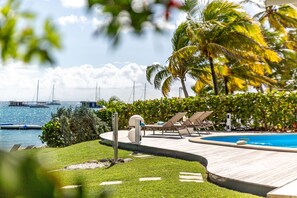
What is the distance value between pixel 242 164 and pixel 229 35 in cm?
1281

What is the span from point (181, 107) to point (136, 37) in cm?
1789

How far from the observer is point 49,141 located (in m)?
16.7

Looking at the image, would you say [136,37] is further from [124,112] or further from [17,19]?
[124,112]

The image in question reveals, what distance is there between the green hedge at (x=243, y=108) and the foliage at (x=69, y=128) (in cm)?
332

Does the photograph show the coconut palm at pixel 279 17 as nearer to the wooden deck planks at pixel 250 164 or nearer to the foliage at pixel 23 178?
the wooden deck planks at pixel 250 164

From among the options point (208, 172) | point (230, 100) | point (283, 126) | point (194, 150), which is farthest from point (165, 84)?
point (208, 172)

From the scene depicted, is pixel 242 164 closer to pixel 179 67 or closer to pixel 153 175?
pixel 153 175

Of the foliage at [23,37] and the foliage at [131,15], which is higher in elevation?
the foliage at [131,15]

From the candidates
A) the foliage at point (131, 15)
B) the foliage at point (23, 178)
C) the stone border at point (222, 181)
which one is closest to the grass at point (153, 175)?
the stone border at point (222, 181)

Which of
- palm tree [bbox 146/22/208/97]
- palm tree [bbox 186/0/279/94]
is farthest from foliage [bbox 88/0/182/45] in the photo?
palm tree [bbox 146/22/208/97]

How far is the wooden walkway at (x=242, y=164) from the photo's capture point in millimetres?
5977

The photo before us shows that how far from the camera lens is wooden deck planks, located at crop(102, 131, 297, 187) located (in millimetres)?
6227

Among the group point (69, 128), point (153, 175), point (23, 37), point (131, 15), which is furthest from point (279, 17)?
point (23, 37)

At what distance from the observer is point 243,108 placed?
1720cm
